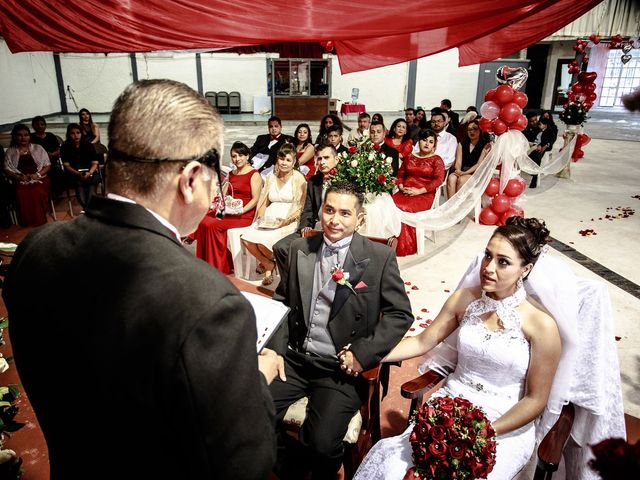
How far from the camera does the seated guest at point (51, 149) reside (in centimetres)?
773

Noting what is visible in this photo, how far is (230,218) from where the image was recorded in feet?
17.6

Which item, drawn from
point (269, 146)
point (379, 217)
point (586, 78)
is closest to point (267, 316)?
point (379, 217)

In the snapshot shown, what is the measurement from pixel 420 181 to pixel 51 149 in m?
6.42

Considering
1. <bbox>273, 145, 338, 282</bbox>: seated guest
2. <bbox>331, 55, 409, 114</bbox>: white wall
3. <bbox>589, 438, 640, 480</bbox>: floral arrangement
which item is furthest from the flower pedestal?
<bbox>331, 55, 409, 114</bbox>: white wall

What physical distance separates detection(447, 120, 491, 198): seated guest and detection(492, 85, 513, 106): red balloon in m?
1.10

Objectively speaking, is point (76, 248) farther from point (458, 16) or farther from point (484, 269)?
point (458, 16)

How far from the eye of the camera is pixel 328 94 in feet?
64.3

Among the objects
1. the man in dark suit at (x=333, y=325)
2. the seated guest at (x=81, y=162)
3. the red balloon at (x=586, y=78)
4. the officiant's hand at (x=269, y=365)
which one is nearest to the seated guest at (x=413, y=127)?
the red balloon at (x=586, y=78)

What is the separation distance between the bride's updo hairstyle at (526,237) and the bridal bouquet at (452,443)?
77cm

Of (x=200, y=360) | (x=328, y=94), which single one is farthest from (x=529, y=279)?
(x=328, y=94)

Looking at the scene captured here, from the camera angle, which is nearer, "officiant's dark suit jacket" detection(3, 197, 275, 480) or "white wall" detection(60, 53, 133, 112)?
"officiant's dark suit jacket" detection(3, 197, 275, 480)

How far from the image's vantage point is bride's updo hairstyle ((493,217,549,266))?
2135 mm

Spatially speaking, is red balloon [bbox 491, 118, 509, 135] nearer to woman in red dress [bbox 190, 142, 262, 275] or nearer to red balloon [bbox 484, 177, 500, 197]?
red balloon [bbox 484, 177, 500, 197]

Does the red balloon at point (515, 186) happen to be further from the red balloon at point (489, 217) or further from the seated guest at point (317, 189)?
the seated guest at point (317, 189)
